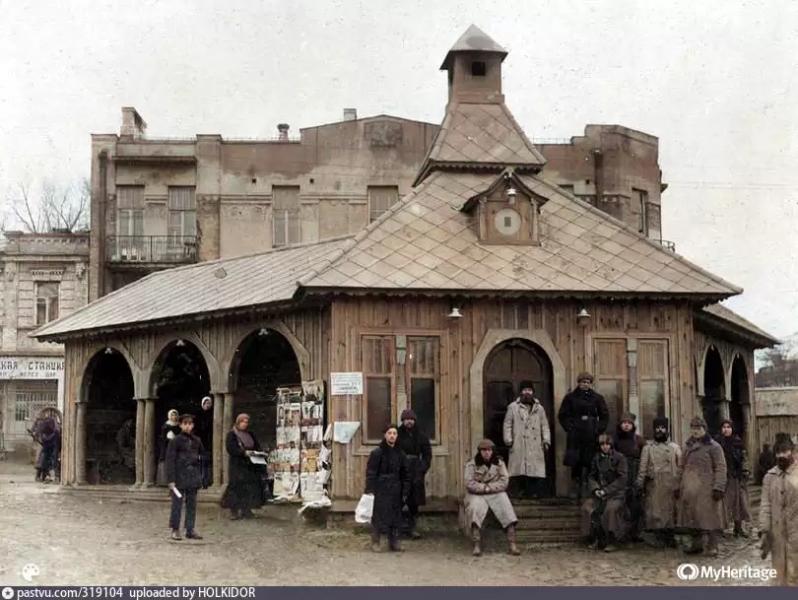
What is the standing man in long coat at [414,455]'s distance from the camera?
15094mm

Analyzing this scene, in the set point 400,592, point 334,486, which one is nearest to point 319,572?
point 400,592

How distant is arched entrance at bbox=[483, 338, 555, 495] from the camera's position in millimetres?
17078

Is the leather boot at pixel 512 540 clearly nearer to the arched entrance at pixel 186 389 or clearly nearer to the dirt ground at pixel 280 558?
the dirt ground at pixel 280 558

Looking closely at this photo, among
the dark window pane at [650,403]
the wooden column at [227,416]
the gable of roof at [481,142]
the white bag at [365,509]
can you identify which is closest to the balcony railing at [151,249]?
the gable of roof at [481,142]

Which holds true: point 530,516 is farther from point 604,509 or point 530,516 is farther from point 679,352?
point 679,352

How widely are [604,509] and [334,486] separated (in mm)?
3901

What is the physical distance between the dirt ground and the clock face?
4880mm

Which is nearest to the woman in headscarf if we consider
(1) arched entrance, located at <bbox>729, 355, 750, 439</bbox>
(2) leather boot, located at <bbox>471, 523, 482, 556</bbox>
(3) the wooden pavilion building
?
(3) the wooden pavilion building

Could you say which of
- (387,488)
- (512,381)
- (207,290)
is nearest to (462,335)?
(512,381)

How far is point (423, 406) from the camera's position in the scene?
16.6 metres

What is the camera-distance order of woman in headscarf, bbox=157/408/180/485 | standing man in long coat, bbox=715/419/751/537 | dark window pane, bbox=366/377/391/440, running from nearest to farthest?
standing man in long coat, bbox=715/419/751/537 → dark window pane, bbox=366/377/391/440 → woman in headscarf, bbox=157/408/180/485

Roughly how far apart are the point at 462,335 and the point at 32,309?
25.2m

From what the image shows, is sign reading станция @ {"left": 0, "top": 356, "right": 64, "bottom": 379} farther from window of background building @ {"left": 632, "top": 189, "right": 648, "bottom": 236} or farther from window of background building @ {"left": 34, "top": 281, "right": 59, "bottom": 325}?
window of background building @ {"left": 632, "top": 189, "right": 648, "bottom": 236}

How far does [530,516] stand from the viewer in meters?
16.0
